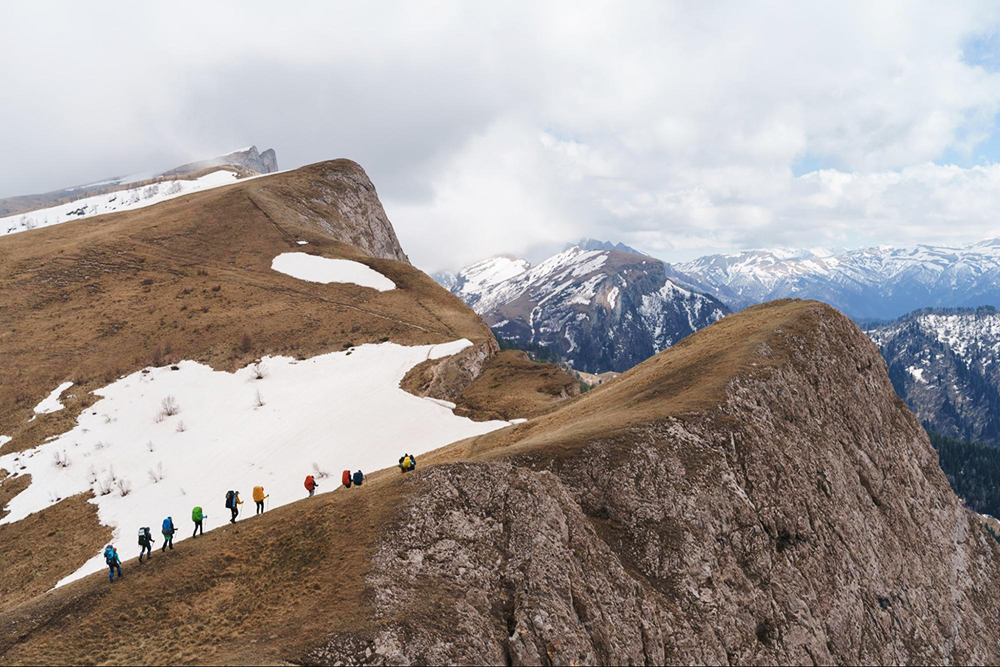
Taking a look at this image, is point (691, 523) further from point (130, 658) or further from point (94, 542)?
point (94, 542)

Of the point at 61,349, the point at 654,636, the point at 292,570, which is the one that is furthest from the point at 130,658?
the point at 61,349

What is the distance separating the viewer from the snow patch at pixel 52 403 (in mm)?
47625

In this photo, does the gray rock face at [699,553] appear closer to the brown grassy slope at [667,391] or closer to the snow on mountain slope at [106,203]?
the brown grassy slope at [667,391]

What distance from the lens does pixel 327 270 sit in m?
77.1

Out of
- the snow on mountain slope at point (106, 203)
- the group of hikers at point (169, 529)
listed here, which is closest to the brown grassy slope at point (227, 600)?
the group of hikers at point (169, 529)

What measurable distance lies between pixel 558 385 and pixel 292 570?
133 feet

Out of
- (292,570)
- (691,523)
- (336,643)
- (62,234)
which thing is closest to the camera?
(336,643)

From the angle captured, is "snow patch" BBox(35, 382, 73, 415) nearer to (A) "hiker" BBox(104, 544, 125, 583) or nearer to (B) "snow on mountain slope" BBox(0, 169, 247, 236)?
(A) "hiker" BBox(104, 544, 125, 583)

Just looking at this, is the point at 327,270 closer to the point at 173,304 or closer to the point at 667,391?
the point at 173,304

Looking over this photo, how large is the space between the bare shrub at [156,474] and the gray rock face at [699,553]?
3127 centimetres

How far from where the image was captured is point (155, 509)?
38.2 meters

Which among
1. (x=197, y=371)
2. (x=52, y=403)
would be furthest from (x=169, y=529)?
(x=52, y=403)

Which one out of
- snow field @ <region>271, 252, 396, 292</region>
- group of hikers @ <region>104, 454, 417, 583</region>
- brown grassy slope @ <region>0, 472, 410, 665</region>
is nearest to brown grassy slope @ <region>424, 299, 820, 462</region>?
group of hikers @ <region>104, 454, 417, 583</region>

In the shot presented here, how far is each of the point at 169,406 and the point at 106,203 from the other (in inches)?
7229
